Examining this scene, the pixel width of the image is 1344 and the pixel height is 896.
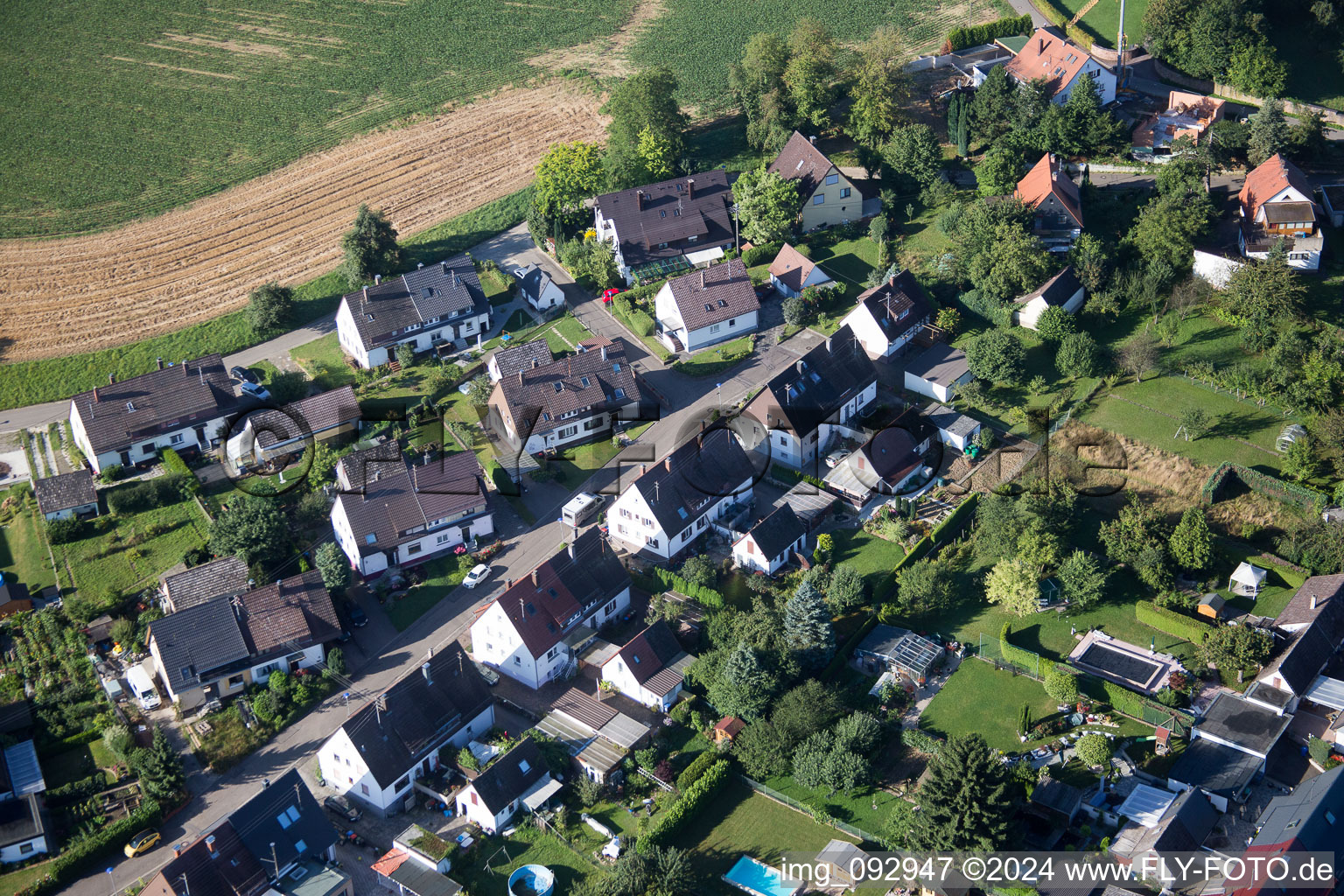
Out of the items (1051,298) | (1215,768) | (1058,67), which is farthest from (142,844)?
(1058,67)

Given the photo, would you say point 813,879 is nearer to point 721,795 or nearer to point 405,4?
point 721,795

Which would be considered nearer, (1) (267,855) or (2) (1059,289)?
(1) (267,855)

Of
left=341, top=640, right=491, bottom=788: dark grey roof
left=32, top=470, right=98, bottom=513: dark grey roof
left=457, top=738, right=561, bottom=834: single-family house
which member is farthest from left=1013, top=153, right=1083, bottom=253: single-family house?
left=32, top=470, right=98, bottom=513: dark grey roof

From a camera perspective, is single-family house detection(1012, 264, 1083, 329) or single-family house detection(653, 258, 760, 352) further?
single-family house detection(653, 258, 760, 352)

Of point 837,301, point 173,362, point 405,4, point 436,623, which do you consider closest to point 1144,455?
point 837,301

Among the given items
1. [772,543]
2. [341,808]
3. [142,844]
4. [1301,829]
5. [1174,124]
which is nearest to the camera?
[1301,829]

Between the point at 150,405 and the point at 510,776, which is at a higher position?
the point at 150,405

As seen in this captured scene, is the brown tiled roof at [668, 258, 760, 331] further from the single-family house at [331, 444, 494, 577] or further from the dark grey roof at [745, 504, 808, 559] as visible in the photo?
the single-family house at [331, 444, 494, 577]

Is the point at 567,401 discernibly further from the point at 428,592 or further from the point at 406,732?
the point at 406,732
